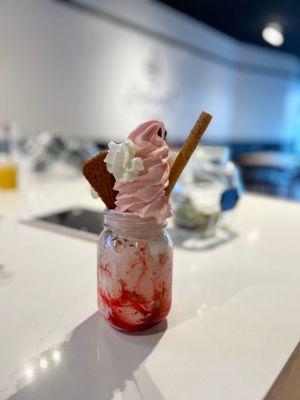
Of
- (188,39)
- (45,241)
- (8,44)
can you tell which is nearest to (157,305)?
(45,241)

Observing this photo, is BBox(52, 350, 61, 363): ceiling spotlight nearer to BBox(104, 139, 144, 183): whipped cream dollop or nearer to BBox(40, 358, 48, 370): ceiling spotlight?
BBox(40, 358, 48, 370): ceiling spotlight

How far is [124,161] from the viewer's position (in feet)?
1.65

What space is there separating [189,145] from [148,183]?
8 centimetres

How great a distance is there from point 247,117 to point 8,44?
4175 mm

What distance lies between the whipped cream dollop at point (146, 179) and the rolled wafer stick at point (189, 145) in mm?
16

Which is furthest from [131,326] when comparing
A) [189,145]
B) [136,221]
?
[189,145]

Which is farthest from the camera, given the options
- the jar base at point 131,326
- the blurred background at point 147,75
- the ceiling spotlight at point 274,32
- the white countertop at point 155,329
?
the blurred background at point 147,75

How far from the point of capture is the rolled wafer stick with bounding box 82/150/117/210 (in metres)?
0.52

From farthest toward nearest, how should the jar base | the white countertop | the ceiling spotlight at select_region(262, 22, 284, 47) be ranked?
1. the ceiling spotlight at select_region(262, 22, 284, 47)
2. the jar base
3. the white countertop

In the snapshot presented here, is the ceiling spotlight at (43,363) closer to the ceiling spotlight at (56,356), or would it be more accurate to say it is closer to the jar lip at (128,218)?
the ceiling spotlight at (56,356)

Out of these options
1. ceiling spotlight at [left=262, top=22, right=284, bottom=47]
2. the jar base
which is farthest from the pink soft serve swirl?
ceiling spotlight at [left=262, top=22, right=284, bottom=47]

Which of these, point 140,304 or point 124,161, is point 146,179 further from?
point 140,304

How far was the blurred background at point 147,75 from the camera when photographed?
263 cm

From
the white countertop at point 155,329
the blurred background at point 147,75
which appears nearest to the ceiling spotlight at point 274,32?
the blurred background at point 147,75
